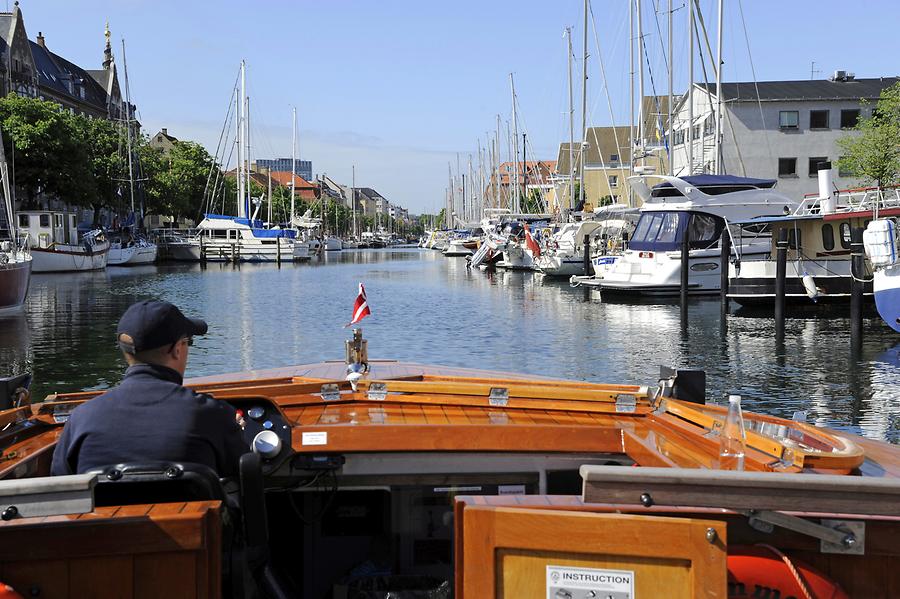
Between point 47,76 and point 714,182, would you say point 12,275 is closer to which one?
point 714,182

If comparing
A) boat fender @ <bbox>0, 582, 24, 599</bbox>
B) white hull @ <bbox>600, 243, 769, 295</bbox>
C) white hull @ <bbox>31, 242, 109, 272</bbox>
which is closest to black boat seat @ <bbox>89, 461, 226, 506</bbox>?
boat fender @ <bbox>0, 582, 24, 599</bbox>

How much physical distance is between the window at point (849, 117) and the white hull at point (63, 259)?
46082 mm

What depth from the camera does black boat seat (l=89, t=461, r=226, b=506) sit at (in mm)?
3117

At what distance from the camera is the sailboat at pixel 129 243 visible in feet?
208

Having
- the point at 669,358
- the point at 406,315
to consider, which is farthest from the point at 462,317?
the point at 669,358

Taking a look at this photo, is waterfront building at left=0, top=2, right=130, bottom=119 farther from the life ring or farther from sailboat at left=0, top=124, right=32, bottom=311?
the life ring

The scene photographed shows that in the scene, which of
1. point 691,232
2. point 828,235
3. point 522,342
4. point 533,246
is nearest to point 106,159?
point 533,246

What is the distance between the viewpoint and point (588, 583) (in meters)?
2.70

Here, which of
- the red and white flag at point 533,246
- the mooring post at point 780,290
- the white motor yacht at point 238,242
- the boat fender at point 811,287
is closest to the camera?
the mooring post at point 780,290

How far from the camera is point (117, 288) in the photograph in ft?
133

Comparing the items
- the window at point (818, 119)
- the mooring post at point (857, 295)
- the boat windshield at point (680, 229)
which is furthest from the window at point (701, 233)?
the window at point (818, 119)

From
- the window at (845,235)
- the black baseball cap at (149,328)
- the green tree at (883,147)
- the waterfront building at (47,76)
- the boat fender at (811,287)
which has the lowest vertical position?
the boat fender at (811,287)

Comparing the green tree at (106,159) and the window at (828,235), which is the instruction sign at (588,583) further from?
the green tree at (106,159)

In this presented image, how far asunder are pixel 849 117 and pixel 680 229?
29.7 metres
